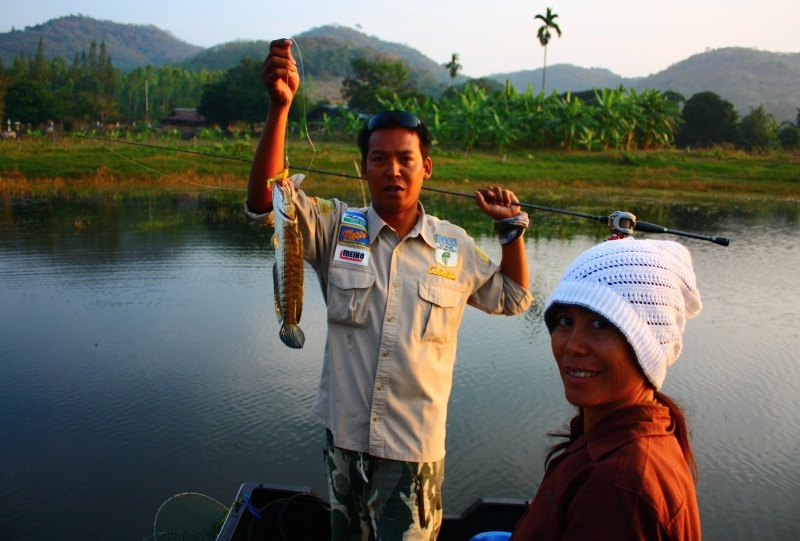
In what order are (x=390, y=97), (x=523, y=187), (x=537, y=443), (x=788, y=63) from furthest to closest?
(x=788, y=63), (x=390, y=97), (x=523, y=187), (x=537, y=443)

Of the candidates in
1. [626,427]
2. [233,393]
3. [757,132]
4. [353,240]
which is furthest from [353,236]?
[757,132]

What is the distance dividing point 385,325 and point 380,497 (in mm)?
588

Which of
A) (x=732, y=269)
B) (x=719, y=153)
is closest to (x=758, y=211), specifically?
(x=732, y=269)

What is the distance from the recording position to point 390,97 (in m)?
48.3

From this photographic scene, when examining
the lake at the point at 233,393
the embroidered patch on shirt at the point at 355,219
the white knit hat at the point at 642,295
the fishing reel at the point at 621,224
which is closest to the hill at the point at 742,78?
the lake at the point at 233,393

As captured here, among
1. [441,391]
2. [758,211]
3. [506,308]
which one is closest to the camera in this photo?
[441,391]

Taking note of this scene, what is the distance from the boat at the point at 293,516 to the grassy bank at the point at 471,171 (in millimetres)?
15669

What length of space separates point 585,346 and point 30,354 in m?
6.20

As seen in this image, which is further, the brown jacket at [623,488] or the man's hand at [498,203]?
the man's hand at [498,203]

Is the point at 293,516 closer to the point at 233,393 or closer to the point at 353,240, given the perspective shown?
the point at 353,240

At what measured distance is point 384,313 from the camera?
2424 mm

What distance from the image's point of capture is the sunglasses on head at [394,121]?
8.23 feet

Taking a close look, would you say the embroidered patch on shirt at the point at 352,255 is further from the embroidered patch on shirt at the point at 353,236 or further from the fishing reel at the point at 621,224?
the fishing reel at the point at 621,224

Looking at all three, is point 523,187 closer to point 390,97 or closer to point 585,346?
point 585,346
